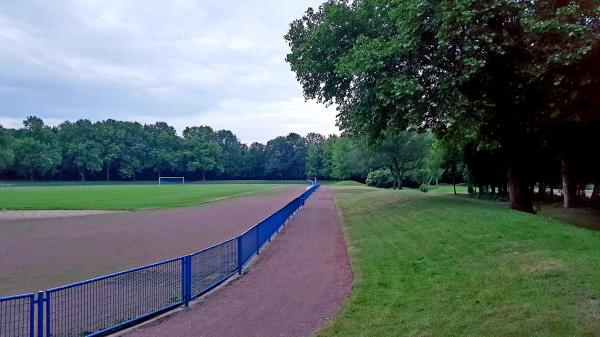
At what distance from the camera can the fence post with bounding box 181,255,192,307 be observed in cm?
943

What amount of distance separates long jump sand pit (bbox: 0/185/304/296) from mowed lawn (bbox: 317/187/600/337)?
21.7 feet

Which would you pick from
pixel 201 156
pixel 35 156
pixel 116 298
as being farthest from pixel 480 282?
pixel 201 156

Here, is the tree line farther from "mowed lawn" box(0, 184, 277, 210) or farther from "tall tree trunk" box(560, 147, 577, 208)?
"mowed lawn" box(0, 184, 277, 210)

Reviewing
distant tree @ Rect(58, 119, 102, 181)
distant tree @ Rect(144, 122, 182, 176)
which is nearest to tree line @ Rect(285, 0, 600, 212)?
distant tree @ Rect(58, 119, 102, 181)

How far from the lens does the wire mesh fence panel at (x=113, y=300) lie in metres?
7.65

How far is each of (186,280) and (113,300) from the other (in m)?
1.36

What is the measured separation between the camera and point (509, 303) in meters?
7.45

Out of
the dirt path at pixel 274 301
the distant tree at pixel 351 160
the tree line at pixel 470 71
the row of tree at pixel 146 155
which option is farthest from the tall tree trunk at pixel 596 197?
the row of tree at pixel 146 155

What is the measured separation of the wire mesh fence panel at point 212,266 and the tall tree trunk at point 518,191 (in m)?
13.1

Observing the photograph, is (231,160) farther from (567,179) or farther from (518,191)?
(518,191)

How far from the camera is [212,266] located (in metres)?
11.3

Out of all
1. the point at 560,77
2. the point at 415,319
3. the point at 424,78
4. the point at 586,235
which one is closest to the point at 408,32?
the point at 424,78

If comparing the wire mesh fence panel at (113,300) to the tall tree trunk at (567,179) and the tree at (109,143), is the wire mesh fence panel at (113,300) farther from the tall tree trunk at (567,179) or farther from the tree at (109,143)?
the tree at (109,143)

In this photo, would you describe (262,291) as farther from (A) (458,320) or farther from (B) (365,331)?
(A) (458,320)
